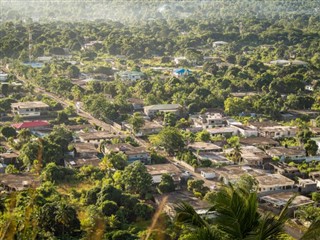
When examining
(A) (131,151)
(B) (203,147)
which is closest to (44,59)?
(A) (131,151)

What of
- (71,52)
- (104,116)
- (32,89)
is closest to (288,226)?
(104,116)

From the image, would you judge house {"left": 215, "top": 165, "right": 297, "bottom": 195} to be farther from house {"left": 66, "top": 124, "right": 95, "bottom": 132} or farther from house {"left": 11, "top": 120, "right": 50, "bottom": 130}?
house {"left": 11, "top": 120, "right": 50, "bottom": 130}

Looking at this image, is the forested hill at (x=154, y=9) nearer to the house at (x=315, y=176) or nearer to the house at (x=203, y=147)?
the house at (x=203, y=147)

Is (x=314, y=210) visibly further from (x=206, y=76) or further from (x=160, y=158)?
(x=206, y=76)

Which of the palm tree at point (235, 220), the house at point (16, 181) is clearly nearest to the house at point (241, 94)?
the house at point (16, 181)

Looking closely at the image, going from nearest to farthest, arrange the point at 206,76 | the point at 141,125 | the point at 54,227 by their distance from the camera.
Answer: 1. the point at 54,227
2. the point at 141,125
3. the point at 206,76

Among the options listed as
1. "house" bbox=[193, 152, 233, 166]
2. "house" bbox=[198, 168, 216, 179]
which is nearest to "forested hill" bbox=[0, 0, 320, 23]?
"house" bbox=[193, 152, 233, 166]

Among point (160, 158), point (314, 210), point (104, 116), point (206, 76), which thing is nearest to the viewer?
point (314, 210)
